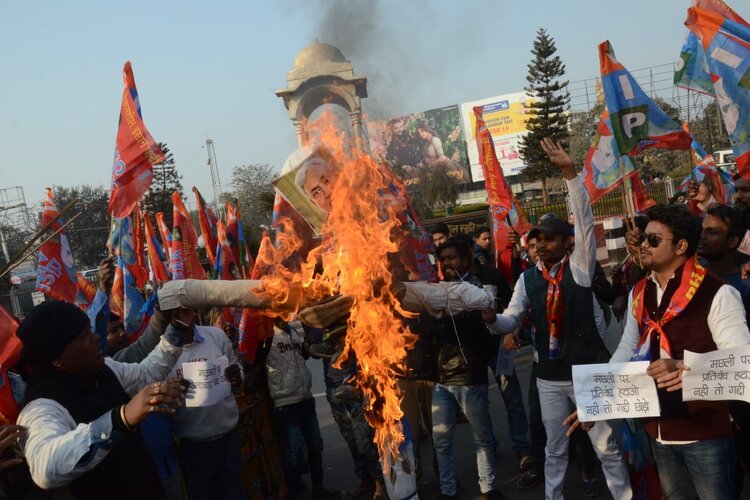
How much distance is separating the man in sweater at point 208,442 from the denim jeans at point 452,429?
5.16ft

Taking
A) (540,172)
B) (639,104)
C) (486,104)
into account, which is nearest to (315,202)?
(639,104)

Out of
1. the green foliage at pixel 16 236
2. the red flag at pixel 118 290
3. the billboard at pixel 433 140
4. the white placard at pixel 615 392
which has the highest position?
the billboard at pixel 433 140

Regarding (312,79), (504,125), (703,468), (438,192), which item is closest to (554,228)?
(703,468)

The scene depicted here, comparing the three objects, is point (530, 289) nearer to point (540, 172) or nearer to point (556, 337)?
point (556, 337)

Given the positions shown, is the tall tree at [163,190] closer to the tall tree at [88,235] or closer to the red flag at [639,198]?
the tall tree at [88,235]

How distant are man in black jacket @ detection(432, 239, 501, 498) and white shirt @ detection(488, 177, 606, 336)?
0.52 meters

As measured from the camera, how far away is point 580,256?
4.59 m

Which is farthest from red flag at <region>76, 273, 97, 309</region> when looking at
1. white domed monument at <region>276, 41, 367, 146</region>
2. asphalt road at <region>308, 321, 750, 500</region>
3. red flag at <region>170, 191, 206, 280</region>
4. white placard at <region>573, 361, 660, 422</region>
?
white domed monument at <region>276, 41, 367, 146</region>

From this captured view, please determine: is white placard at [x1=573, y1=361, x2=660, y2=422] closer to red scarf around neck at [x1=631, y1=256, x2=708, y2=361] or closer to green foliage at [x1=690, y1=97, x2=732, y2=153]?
red scarf around neck at [x1=631, y1=256, x2=708, y2=361]

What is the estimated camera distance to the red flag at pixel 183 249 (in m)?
4.66

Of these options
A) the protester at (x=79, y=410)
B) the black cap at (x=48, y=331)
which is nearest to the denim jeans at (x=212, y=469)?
the protester at (x=79, y=410)

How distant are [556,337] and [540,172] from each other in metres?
39.4

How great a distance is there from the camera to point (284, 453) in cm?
591

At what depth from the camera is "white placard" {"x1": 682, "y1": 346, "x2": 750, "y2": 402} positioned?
3.03 m
